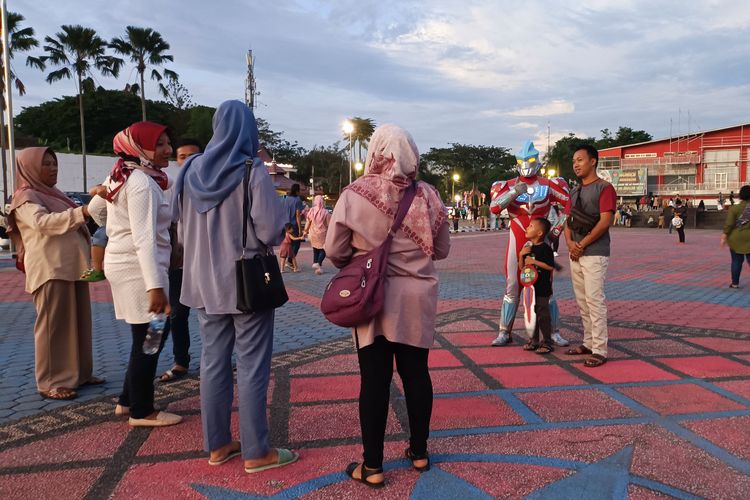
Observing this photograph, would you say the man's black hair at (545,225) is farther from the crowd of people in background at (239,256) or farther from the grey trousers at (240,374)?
the grey trousers at (240,374)

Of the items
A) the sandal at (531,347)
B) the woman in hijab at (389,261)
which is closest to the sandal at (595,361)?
the sandal at (531,347)

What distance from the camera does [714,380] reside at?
13.6 ft

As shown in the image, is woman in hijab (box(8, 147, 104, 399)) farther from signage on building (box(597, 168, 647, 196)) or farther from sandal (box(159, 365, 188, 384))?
signage on building (box(597, 168, 647, 196))

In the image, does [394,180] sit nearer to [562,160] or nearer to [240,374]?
[240,374]

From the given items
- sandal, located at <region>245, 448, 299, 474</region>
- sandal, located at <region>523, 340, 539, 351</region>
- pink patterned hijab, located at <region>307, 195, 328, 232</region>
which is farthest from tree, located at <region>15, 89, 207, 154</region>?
sandal, located at <region>245, 448, 299, 474</region>

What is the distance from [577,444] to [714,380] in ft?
6.08

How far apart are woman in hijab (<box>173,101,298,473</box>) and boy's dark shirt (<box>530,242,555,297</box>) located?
9.73 ft

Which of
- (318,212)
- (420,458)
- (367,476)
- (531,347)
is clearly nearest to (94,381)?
(367,476)

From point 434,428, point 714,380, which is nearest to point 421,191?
point 434,428

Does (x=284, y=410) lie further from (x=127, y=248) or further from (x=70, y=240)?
(x=70, y=240)

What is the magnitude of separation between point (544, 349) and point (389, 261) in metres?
2.93

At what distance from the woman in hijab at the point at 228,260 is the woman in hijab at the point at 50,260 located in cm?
151

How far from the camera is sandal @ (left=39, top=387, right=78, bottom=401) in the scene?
380 cm

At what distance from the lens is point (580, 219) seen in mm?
4691
